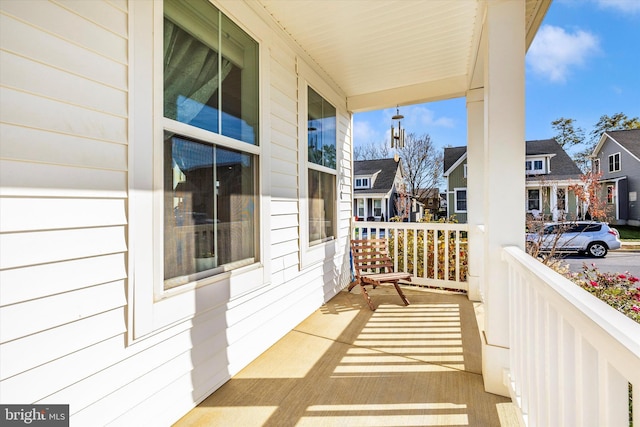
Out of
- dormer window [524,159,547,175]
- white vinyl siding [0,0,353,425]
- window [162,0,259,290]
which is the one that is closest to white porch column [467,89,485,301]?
window [162,0,259,290]

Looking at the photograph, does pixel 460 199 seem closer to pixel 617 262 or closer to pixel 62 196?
pixel 617 262

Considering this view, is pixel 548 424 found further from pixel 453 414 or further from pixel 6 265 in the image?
pixel 6 265

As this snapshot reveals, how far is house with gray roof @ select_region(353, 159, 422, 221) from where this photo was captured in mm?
17500

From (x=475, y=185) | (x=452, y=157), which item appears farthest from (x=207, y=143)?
(x=452, y=157)

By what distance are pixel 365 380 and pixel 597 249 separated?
339 centimetres

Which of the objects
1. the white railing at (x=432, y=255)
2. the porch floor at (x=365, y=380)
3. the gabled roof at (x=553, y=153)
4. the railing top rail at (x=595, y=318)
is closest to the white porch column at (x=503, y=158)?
the porch floor at (x=365, y=380)

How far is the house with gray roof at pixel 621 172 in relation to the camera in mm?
2953

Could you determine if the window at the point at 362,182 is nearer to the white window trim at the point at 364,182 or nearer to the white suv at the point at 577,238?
the white window trim at the point at 364,182

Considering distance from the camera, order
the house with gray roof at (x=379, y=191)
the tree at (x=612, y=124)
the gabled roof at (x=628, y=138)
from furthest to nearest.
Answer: the house with gray roof at (x=379, y=191)
the tree at (x=612, y=124)
the gabled roof at (x=628, y=138)

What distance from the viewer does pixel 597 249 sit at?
12.2ft

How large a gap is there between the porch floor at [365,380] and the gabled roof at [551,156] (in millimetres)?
4005

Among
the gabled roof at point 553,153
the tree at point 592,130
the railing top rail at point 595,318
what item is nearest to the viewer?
the railing top rail at point 595,318

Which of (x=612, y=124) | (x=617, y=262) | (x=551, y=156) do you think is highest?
(x=551, y=156)

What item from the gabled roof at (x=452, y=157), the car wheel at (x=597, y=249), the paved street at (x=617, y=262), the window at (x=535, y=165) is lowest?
the paved street at (x=617, y=262)
